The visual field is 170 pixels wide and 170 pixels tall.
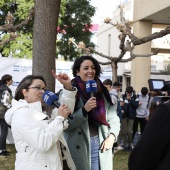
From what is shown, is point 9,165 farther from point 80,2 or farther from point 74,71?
point 80,2

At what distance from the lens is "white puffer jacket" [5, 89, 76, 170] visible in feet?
→ 8.50

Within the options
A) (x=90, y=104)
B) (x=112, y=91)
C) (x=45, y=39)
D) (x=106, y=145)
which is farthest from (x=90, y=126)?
(x=112, y=91)

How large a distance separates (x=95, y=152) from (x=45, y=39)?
2.33 metres

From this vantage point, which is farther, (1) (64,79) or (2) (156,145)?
(1) (64,79)

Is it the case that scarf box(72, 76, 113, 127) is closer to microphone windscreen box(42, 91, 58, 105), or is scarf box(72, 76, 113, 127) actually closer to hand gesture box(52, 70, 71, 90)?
hand gesture box(52, 70, 71, 90)

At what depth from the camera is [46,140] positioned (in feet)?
8.43

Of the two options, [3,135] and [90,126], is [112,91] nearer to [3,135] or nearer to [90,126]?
[3,135]

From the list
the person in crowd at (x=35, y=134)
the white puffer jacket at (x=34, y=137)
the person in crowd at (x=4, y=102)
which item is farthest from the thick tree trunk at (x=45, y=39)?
the person in crowd at (x=4, y=102)

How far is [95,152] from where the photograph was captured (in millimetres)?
3332

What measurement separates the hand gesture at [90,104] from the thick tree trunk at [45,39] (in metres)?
2.11

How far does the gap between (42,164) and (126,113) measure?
22.3ft

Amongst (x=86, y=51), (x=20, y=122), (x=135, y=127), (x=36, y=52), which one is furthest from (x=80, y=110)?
(x=86, y=51)

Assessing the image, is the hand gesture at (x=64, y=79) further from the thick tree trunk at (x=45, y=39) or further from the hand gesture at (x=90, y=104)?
the thick tree trunk at (x=45, y=39)

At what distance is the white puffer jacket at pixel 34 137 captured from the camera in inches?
102
